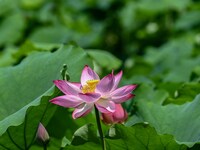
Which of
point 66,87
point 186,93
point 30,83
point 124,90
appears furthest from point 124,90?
point 186,93

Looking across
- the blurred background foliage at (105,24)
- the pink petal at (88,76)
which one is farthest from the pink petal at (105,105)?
the blurred background foliage at (105,24)

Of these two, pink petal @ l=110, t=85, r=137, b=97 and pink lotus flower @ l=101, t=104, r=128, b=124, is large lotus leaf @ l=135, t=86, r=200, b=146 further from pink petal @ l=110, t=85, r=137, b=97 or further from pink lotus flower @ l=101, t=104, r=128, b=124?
pink petal @ l=110, t=85, r=137, b=97

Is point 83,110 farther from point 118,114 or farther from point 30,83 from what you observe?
point 30,83

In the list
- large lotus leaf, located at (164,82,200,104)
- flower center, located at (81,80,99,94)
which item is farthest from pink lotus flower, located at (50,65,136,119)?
large lotus leaf, located at (164,82,200,104)

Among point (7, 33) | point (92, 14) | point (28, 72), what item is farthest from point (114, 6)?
point (28, 72)

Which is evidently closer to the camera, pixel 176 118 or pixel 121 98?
pixel 121 98
